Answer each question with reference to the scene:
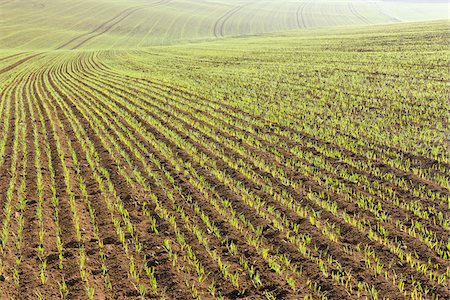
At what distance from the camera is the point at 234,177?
8883mm

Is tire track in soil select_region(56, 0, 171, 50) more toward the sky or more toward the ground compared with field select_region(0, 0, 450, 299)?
more toward the sky

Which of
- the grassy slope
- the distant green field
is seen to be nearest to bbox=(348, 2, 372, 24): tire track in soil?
the distant green field

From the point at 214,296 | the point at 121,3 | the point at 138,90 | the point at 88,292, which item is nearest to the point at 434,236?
the point at 214,296

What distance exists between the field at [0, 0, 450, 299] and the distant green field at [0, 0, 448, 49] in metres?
57.9

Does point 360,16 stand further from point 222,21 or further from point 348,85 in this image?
point 348,85

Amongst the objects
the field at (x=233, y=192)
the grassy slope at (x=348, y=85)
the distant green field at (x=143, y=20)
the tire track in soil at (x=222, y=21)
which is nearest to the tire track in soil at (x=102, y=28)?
the distant green field at (x=143, y=20)

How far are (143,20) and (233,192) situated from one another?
9308 centimetres

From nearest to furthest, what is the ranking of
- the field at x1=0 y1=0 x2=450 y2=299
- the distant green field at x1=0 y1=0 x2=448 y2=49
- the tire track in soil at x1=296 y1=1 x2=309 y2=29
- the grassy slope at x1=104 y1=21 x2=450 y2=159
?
the field at x1=0 y1=0 x2=450 y2=299, the grassy slope at x1=104 y1=21 x2=450 y2=159, the distant green field at x1=0 y1=0 x2=448 y2=49, the tire track in soil at x1=296 y1=1 x2=309 y2=29

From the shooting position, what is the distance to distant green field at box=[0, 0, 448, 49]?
70.3m

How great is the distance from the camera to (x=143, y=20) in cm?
9131

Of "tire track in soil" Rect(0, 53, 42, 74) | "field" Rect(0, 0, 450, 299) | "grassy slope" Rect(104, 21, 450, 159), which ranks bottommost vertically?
"field" Rect(0, 0, 450, 299)

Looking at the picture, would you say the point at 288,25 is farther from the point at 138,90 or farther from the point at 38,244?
the point at 38,244

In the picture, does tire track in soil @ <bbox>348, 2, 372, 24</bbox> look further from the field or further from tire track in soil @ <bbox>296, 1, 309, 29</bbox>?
the field

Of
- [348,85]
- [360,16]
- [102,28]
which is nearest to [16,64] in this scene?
[348,85]
